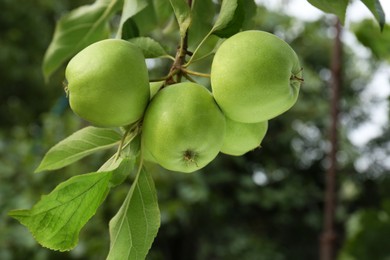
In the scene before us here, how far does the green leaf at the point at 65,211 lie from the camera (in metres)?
0.47

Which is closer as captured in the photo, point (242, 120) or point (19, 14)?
point (242, 120)

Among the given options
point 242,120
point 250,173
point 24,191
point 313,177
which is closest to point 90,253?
point 24,191

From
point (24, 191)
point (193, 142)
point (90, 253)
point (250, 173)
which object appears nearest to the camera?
point (193, 142)

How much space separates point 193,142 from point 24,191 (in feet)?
6.32

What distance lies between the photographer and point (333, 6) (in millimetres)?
528

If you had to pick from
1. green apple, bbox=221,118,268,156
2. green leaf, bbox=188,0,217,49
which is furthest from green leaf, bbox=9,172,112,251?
green leaf, bbox=188,0,217,49

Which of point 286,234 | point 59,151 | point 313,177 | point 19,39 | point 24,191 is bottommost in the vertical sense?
point 286,234

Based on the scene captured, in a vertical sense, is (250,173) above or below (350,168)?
above

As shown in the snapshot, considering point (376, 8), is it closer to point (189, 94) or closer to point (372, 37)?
point (189, 94)

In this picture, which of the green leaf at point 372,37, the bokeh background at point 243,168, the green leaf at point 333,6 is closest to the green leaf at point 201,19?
the green leaf at point 333,6

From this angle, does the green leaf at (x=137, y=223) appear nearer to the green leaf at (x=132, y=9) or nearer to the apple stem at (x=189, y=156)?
the apple stem at (x=189, y=156)

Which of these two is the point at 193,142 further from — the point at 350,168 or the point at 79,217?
the point at 350,168

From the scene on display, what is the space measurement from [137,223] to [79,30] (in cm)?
41

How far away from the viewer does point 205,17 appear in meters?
0.67
